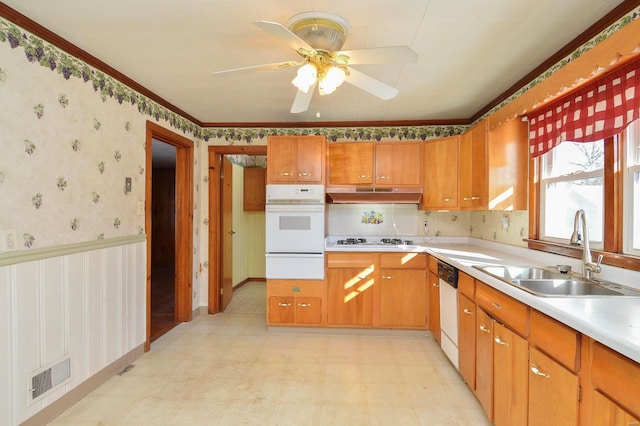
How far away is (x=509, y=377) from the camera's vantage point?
166 cm

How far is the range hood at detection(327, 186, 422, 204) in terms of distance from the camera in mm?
3545

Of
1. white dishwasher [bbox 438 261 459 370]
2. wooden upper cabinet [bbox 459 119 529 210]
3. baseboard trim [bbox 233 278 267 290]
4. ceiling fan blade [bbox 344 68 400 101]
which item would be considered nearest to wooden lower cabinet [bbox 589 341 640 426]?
white dishwasher [bbox 438 261 459 370]

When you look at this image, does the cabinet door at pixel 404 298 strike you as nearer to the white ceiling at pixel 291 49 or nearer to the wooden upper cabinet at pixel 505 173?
the wooden upper cabinet at pixel 505 173

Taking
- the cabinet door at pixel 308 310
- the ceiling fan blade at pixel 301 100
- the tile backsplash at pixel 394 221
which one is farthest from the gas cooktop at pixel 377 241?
the ceiling fan blade at pixel 301 100

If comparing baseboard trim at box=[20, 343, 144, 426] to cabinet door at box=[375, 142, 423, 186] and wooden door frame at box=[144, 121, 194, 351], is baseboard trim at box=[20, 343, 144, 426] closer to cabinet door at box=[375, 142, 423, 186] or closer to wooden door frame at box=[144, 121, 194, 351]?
wooden door frame at box=[144, 121, 194, 351]

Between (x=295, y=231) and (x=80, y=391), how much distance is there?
2091 mm

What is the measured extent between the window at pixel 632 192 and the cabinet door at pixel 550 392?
0.93 metres

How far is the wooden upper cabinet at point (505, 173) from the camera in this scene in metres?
2.72

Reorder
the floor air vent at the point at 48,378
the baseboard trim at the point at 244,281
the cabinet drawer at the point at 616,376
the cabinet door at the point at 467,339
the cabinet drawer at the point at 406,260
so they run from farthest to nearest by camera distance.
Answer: the baseboard trim at the point at 244,281 → the cabinet drawer at the point at 406,260 → the cabinet door at the point at 467,339 → the floor air vent at the point at 48,378 → the cabinet drawer at the point at 616,376

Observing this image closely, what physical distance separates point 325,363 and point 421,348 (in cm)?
96

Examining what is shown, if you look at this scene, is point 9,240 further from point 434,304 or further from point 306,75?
point 434,304

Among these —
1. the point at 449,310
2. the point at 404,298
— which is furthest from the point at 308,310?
the point at 449,310

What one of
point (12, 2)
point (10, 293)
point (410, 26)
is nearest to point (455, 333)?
point (410, 26)

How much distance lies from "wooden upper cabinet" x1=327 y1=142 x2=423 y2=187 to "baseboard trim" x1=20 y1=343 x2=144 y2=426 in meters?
2.51
